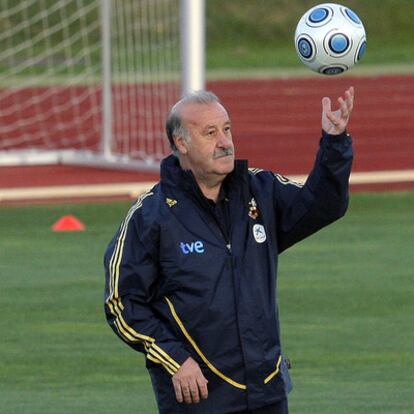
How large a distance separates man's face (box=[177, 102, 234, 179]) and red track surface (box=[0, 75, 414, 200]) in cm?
1087

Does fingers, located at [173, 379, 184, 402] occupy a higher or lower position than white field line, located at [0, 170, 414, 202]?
higher

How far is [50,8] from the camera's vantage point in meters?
27.4

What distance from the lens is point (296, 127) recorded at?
23.8 metres

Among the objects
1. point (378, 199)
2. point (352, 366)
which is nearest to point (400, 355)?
point (352, 366)

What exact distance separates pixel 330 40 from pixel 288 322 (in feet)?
13.0

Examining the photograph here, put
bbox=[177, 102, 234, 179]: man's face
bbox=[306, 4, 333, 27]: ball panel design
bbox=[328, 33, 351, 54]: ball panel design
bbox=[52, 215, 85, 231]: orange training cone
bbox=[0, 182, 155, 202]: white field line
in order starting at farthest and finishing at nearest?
bbox=[0, 182, 155, 202]: white field line < bbox=[52, 215, 85, 231]: orange training cone < bbox=[306, 4, 333, 27]: ball panel design < bbox=[328, 33, 351, 54]: ball panel design < bbox=[177, 102, 234, 179]: man's face

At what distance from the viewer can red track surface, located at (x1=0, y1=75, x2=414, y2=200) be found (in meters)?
18.0

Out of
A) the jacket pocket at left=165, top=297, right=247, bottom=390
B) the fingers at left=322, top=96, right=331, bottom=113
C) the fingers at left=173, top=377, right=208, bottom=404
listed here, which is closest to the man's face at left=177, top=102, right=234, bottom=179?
the fingers at left=322, top=96, right=331, bottom=113

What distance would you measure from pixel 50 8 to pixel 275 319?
73.4 feet

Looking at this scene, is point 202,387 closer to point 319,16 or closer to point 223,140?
point 223,140

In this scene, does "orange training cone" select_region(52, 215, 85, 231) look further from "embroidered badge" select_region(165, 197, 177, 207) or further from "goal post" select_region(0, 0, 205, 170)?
"embroidered badge" select_region(165, 197, 177, 207)

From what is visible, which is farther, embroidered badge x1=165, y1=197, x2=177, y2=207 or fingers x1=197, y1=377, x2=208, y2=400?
embroidered badge x1=165, y1=197, x2=177, y2=207

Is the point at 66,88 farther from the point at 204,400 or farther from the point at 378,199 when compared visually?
the point at 204,400

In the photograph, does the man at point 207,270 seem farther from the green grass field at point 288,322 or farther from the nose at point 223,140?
the green grass field at point 288,322
